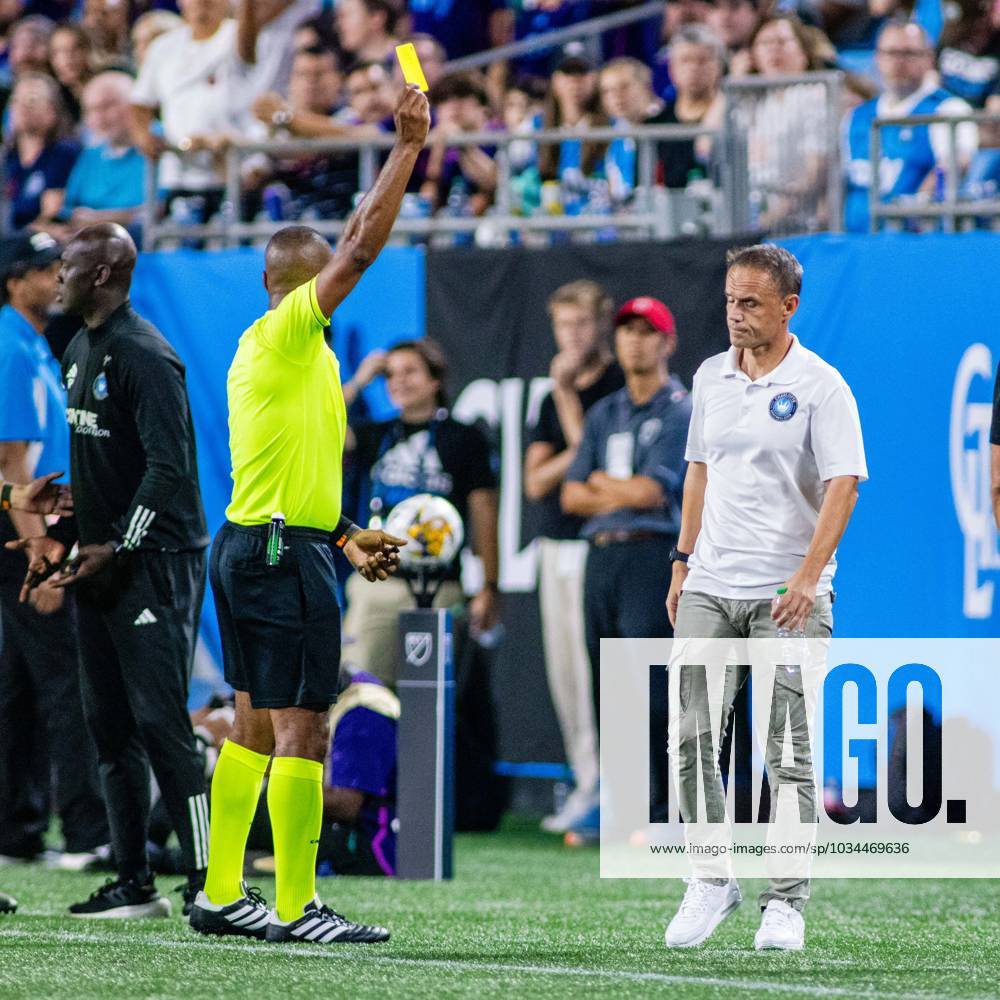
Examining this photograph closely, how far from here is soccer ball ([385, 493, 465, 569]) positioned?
8.40 metres

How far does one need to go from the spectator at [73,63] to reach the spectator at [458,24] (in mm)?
2283

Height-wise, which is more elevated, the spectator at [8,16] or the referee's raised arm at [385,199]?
the spectator at [8,16]

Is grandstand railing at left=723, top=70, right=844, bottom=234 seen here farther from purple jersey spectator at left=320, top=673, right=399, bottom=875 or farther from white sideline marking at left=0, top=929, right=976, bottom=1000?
white sideline marking at left=0, top=929, right=976, bottom=1000

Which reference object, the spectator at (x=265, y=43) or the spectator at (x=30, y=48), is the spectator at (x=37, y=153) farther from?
the spectator at (x=30, y=48)

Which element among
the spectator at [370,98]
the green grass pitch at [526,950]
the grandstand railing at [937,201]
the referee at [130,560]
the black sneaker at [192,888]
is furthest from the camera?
the spectator at [370,98]

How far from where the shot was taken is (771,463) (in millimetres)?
5738

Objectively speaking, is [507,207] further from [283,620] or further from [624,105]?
[283,620]

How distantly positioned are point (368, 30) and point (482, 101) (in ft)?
5.32

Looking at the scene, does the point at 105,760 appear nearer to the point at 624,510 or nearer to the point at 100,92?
the point at 624,510

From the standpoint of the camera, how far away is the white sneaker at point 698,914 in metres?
5.79

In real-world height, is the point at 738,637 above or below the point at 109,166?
below

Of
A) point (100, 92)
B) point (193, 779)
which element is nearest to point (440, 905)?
point (193, 779)

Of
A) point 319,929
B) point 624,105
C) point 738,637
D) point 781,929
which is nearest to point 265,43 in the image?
point 624,105

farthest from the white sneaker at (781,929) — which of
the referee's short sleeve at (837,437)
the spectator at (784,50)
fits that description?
the spectator at (784,50)
